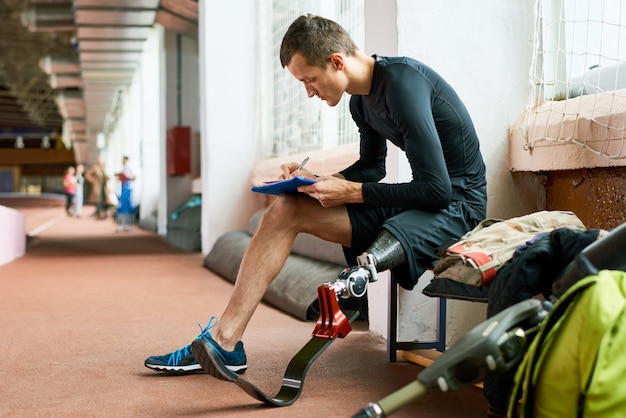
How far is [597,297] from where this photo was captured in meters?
1.38

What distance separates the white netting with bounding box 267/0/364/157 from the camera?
4.78 metres

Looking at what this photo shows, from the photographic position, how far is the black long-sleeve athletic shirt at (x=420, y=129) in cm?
209

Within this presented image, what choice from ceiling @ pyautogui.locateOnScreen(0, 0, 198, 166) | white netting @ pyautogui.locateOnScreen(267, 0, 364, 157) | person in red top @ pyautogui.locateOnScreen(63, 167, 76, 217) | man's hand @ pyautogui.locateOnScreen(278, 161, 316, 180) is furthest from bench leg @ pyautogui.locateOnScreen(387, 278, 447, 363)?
person in red top @ pyautogui.locateOnScreen(63, 167, 76, 217)

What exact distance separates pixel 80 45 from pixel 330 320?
405 inches

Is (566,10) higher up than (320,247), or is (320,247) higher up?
(566,10)

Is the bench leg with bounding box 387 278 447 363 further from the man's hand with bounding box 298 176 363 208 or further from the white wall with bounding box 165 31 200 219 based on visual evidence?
the white wall with bounding box 165 31 200 219

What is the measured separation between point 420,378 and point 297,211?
1.00m

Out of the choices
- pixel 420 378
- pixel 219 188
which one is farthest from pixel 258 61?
pixel 420 378

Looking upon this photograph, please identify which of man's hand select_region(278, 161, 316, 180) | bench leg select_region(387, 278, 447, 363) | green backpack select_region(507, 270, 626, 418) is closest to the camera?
green backpack select_region(507, 270, 626, 418)

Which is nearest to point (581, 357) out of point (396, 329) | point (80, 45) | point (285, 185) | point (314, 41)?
point (285, 185)

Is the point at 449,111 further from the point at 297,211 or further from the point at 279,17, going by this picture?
the point at 279,17

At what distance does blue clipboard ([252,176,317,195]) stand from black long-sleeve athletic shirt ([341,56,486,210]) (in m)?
0.18

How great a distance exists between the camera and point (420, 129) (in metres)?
2.08

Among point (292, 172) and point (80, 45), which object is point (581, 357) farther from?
point (80, 45)
